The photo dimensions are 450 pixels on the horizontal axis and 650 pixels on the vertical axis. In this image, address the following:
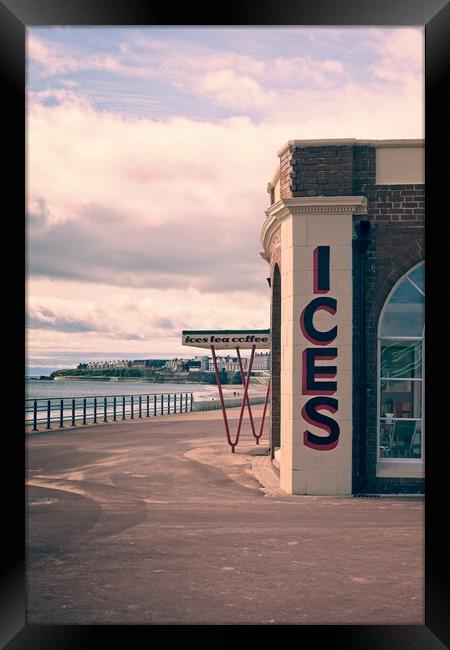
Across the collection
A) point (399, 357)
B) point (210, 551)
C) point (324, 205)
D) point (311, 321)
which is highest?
point (324, 205)

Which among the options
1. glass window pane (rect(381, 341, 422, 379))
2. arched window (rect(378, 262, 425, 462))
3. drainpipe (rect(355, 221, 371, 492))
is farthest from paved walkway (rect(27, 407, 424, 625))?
glass window pane (rect(381, 341, 422, 379))

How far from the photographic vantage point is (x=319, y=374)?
41.2 feet

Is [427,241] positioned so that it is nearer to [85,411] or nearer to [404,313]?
[404,313]

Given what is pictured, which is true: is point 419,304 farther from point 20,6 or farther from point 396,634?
point 20,6

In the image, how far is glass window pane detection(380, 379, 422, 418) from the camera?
13047mm

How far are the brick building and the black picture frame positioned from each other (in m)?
6.98

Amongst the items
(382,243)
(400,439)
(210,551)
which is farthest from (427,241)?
(400,439)

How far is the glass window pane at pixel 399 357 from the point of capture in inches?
513

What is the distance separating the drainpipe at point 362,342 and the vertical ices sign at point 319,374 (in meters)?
0.50

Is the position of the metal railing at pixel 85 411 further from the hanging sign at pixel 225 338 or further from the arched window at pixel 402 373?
the arched window at pixel 402 373

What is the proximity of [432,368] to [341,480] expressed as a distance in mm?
7482

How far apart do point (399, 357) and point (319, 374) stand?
1596mm

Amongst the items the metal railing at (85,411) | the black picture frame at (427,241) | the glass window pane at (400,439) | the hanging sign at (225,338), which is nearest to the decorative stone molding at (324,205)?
the glass window pane at (400,439)

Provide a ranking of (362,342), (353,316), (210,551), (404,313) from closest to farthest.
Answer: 1. (210,551)
2. (362,342)
3. (353,316)
4. (404,313)
